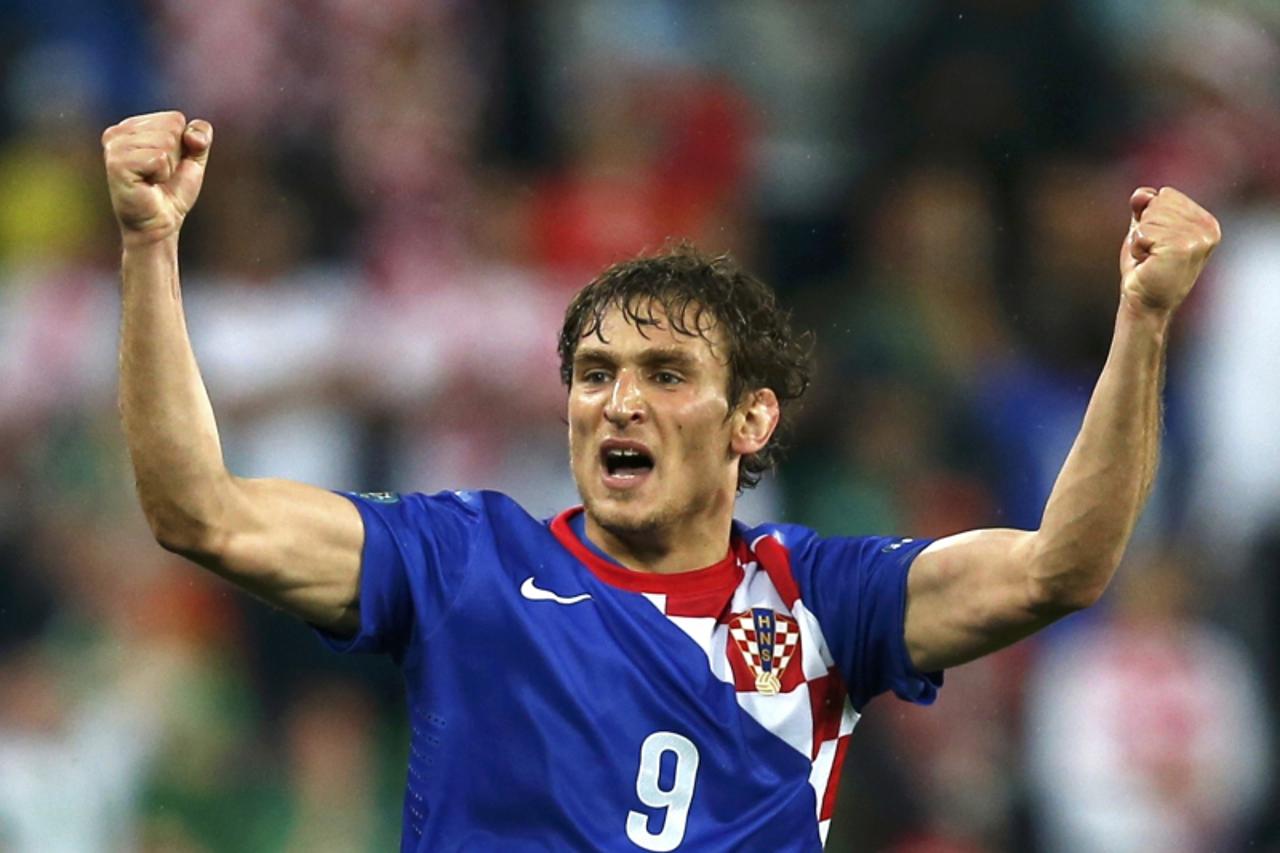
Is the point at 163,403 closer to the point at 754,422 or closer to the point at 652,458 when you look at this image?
the point at 652,458

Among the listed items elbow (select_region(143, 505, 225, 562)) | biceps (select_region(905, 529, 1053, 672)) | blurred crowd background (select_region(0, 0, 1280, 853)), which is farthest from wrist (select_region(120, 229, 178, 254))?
blurred crowd background (select_region(0, 0, 1280, 853))

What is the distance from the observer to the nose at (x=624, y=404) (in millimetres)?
4340

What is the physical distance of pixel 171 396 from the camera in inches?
147

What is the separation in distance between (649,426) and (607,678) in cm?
53

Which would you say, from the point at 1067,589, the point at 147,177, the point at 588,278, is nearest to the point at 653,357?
the point at 1067,589

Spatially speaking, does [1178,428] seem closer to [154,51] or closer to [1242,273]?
[1242,273]

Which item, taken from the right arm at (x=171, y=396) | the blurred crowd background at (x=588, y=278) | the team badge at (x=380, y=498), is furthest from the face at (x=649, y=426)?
the blurred crowd background at (x=588, y=278)

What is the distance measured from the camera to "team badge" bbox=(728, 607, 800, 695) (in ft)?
14.0

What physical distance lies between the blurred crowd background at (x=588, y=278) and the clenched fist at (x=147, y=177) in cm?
400

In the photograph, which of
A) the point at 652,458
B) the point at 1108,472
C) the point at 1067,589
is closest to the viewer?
the point at 1108,472

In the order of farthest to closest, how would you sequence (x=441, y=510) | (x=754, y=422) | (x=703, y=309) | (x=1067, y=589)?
(x=754, y=422), (x=703, y=309), (x=441, y=510), (x=1067, y=589)

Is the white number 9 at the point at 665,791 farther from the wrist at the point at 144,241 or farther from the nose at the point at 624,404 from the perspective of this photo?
the wrist at the point at 144,241

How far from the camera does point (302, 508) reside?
4.02m

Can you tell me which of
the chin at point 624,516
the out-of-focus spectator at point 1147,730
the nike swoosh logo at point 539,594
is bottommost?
the out-of-focus spectator at point 1147,730
